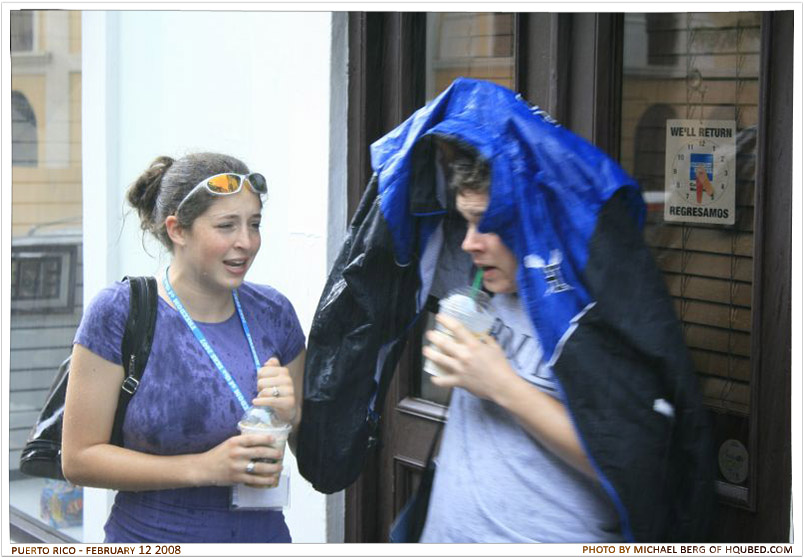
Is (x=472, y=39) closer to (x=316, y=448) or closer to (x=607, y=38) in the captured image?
(x=607, y=38)

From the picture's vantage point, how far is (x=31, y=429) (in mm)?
3092

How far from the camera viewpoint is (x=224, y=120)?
3279mm

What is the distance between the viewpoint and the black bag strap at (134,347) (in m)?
2.73

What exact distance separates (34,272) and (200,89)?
79 cm

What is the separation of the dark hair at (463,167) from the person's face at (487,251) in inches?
0.8

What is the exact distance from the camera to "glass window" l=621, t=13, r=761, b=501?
2812 mm

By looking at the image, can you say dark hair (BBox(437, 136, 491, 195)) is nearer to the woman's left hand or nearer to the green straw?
the green straw

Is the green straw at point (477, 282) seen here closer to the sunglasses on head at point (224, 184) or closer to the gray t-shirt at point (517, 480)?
the gray t-shirt at point (517, 480)

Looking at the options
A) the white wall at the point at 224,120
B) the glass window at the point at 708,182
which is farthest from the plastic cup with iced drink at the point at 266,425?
the glass window at the point at 708,182

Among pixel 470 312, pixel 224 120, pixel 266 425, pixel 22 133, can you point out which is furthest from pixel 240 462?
pixel 22 133

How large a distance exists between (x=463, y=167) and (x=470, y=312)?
0.33 m

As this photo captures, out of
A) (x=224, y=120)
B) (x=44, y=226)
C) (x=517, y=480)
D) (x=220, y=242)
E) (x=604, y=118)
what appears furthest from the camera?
(x=44, y=226)

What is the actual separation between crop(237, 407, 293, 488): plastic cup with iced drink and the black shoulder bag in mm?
268

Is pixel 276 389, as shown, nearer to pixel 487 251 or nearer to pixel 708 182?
pixel 487 251
